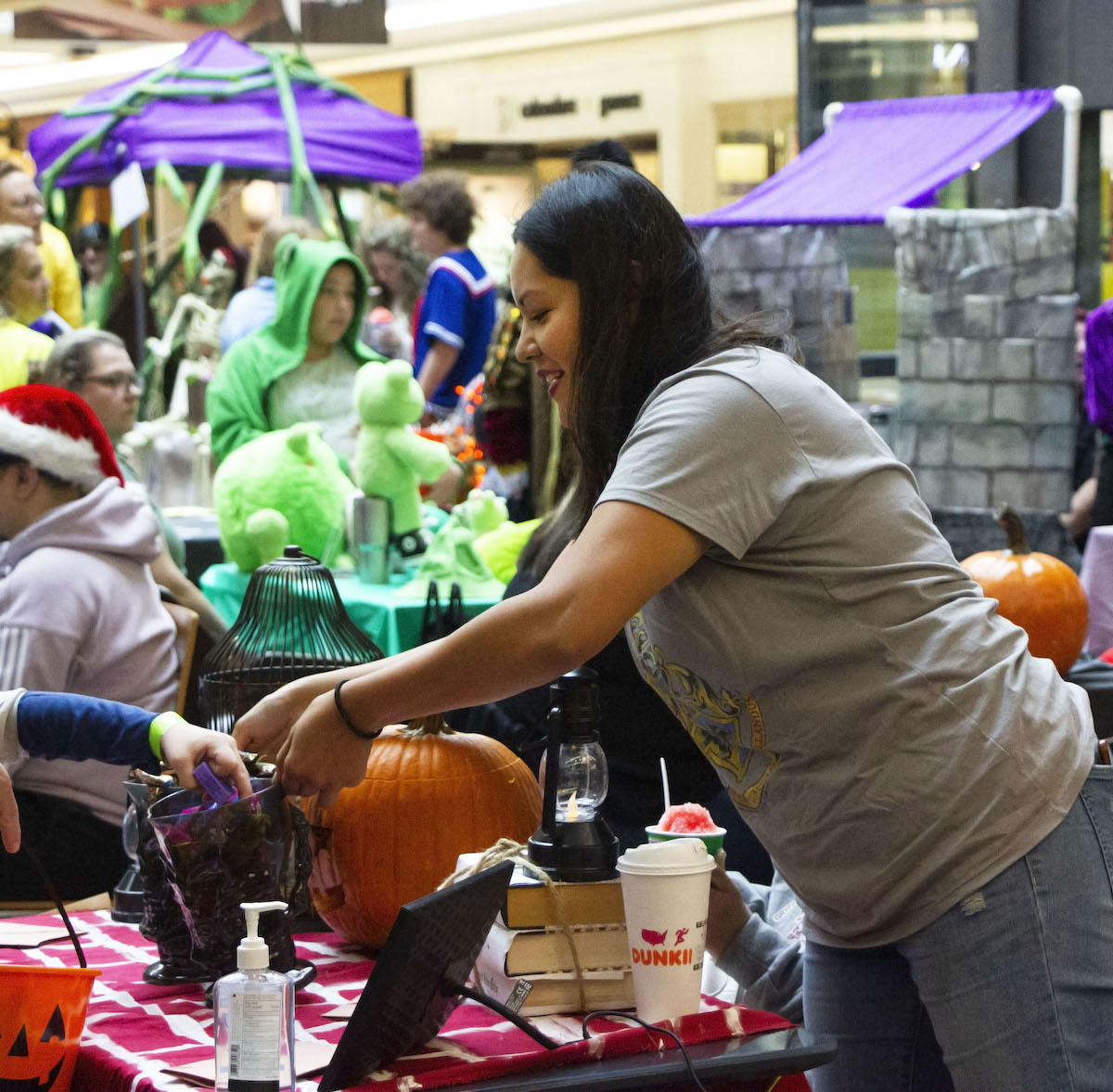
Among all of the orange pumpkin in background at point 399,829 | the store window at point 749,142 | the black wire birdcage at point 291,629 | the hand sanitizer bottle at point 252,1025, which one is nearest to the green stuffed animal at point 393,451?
the black wire birdcage at point 291,629

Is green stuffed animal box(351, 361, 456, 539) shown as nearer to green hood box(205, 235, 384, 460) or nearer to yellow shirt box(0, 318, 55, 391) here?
green hood box(205, 235, 384, 460)

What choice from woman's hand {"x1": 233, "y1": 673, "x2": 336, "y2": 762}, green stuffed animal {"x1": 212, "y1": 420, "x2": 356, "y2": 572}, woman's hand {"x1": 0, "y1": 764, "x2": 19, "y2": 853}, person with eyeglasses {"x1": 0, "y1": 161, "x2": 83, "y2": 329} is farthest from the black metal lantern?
person with eyeglasses {"x1": 0, "y1": 161, "x2": 83, "y2": 329}

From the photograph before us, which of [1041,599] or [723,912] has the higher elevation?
[723,912]

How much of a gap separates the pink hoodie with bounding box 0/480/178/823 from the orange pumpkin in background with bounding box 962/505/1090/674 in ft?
6.34

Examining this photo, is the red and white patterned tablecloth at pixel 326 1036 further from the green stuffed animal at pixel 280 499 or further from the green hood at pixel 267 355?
the green hood at pixel 267 355

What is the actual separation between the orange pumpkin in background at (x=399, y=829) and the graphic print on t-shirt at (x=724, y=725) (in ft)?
1.03

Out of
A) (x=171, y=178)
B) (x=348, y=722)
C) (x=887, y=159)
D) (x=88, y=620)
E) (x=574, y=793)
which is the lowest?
(x=88, y=620)

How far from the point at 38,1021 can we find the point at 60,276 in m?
5.92

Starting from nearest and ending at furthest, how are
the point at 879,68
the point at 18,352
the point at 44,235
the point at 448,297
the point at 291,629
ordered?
the point at 291,629, the point at 18,352, the point at 44,235, the point at 448,297, the point at 879,68

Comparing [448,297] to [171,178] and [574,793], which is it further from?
[574,793]

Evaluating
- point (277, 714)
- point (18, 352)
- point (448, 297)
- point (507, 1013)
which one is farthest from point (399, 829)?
point (448, 297)

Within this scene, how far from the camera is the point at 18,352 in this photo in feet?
17.1

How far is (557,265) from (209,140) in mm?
7206

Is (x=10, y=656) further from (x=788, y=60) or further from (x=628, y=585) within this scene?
(x=788, y=60)
